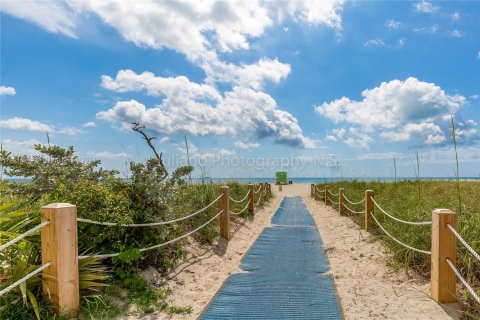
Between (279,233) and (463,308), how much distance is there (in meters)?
4.94

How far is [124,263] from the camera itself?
14.8ft

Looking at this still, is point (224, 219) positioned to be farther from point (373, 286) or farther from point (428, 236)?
point (428, 236)

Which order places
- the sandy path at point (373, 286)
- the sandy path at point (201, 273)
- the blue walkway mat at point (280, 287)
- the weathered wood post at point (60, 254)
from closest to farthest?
the weathered wood post at point (60, 254), the blue walkway mat at point (280, 287), the sandy path at point (373, 286), the sandy path at point (201, 273)

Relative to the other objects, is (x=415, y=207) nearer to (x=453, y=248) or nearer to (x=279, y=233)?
(x=453, y=248)

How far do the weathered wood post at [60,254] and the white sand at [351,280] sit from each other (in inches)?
35.6

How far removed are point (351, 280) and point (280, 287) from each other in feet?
3.84

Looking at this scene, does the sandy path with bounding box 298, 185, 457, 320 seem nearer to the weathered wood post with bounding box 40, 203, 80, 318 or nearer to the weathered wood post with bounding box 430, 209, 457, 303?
the weathered wood post with bounding box 430, 209, 457, 303

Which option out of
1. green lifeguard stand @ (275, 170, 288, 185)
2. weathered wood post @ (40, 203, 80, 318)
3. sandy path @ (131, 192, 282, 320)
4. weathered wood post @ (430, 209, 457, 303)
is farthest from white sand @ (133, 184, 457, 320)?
green lifeguard stand @ (275, 170, 288, 185)

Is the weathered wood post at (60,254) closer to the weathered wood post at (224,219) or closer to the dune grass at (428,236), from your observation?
the dune grass at (428,236)

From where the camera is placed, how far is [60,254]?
10.9ft

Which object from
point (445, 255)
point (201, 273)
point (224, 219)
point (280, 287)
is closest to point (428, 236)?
point (445, 255)

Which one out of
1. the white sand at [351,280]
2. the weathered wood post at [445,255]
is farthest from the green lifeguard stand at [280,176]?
the weathered wood post at [445,255]

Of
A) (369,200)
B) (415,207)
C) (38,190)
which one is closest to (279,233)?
(369,200)

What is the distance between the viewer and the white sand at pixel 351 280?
4043 millimetres
